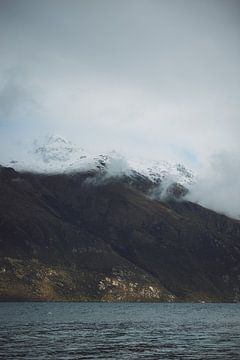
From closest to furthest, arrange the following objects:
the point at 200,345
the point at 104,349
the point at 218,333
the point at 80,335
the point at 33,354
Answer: the point at 33,354 < the point at 104,349 < the point at 200,345 < the point at 80,335 < the point at 218,333

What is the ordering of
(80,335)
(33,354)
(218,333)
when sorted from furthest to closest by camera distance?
→ (218,333), (80,335), (33,354)

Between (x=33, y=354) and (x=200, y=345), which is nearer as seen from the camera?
(x=33, y=354)

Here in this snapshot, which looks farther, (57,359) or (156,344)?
(156,344)

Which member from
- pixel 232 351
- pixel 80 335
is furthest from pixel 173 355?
pixel 80 335

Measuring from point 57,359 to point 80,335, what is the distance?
136 ft

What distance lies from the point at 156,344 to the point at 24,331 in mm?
39335

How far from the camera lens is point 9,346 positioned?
9794 cm

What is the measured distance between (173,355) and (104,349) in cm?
1349

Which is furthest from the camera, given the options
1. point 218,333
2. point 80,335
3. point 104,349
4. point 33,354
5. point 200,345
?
point 218,333

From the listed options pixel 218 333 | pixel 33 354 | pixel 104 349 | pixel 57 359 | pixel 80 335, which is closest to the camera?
pixel 57 359

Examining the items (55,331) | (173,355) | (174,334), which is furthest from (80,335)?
(173,355)

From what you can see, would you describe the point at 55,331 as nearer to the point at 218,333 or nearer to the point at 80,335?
the point at 80,335

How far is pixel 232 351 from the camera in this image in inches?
3642

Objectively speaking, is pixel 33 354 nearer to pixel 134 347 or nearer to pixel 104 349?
pixel 104 349
